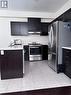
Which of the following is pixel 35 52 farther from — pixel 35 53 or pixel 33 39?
pixel 33 39

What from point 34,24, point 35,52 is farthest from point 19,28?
point 35,52

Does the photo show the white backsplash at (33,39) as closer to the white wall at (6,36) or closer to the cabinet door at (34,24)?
the white wall at (6,36)

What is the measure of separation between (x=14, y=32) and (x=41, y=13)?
1.89 m

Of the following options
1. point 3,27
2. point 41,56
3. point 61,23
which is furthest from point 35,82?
point 3,27

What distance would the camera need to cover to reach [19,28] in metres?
5.59

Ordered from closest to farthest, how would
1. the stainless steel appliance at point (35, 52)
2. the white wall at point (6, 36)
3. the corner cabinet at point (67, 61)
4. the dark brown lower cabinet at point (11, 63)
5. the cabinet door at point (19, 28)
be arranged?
1. the dark brown lower cabinet at point (11, 63)
2. the corner cabinet at point (67, 61)
3. the stainless steel appliance at point (35, 52)
4. the cabinet door at point (19, 28)
5. the white wall at point (6, 36)

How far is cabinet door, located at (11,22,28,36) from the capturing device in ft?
18.3

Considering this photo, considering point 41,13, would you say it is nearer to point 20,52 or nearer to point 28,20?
point 28,20

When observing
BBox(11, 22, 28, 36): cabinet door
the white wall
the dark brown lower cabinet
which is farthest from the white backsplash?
the dark brown lower cabinet

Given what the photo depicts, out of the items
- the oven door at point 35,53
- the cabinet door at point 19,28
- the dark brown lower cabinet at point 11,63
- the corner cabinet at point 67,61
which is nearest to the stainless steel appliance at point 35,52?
the oven door at point 35,53

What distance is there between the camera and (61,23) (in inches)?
132

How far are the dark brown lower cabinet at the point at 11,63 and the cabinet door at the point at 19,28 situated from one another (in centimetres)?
290

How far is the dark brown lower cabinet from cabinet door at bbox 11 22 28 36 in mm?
2899

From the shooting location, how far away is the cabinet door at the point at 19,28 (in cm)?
557
